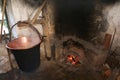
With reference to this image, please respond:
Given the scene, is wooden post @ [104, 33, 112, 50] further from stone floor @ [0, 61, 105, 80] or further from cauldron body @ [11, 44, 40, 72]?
cauldron body @ [11, 44, 40, 72]

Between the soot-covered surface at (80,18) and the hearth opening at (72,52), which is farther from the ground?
the soot-covered surface at (80,18)

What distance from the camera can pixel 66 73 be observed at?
3.17 metres

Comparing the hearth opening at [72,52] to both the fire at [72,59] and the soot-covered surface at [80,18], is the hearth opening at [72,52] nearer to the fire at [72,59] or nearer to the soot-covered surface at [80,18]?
the fire at [72,59]

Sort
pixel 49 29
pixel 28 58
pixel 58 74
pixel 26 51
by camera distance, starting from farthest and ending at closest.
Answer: pixel 49 29 → pixel 58 74 → pixel 28 58 → pixel 26 51

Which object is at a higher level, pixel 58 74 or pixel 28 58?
pixel 28 58

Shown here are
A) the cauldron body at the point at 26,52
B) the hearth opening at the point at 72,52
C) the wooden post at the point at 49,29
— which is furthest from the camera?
the hearth opening at the point at 72,52

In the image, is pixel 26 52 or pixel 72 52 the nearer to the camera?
pixel 26 52

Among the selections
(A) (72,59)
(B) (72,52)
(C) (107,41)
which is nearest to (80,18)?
(C) (107,41)

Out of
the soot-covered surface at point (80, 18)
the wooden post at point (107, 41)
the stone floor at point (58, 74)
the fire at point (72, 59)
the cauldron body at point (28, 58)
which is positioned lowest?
the stone floor at point (58, 74)

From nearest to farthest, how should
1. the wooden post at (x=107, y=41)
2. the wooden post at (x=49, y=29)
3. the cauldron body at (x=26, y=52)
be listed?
the cauldron body at (x=26, y=52), the wooden post at (x=107, y=41), the wooden post at (x=49, y=29)

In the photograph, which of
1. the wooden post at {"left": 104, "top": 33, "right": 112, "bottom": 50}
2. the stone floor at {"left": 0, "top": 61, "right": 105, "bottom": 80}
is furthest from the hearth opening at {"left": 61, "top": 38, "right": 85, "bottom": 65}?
the wooden post at {"left": 104, "top": 33, "right": 112, "bottom": 50}

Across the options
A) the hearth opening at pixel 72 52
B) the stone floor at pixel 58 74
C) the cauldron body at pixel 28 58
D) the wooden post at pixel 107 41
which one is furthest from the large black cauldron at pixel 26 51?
the wooden post at pixel 107 41

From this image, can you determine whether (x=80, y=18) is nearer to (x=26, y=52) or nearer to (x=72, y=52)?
(x=72, y=52)

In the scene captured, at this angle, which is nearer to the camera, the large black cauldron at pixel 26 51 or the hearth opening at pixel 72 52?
the large black cauldron at pixel 26 51
